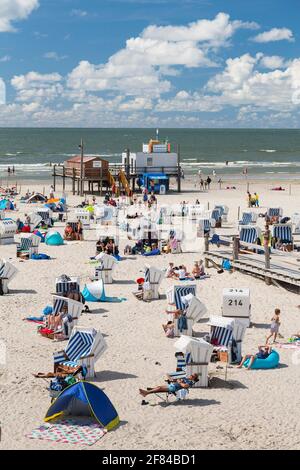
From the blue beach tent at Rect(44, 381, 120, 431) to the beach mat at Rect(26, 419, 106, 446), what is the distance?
13cm

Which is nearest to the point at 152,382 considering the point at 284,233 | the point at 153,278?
the point at 153,278

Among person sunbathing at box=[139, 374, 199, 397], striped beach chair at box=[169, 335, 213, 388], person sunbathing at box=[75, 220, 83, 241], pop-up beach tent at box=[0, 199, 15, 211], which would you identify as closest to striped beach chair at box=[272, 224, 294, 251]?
person sunbathing at box=[75, 220, 83, 241]

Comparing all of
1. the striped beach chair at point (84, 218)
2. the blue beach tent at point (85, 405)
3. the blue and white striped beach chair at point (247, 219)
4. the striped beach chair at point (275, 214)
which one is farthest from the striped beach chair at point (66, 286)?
the striped beach chair at point (275, 214)

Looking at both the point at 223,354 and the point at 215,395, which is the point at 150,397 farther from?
the point at 223,354

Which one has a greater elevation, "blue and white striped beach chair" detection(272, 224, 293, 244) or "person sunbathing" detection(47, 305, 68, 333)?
"blue and white striped beach chair" detection(272, 224, 293, 244)

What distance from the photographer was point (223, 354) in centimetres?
1220

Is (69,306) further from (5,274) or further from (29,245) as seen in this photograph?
(29,245)

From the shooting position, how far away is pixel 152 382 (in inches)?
441

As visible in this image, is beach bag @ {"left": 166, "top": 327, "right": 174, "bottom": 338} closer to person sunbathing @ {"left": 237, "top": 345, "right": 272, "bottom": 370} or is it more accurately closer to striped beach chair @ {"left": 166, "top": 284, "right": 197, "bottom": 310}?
striped beach chair @ {"left": 166, "top": 284, "right": 197, "bottom": 310}

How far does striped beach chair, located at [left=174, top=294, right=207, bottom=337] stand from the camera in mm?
13617

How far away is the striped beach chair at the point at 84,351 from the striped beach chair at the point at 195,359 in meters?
1.39

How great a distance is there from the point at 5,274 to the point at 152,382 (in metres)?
6.91

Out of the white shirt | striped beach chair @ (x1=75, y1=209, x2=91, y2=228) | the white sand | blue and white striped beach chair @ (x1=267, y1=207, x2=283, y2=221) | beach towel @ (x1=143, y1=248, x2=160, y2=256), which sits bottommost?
the white sand
